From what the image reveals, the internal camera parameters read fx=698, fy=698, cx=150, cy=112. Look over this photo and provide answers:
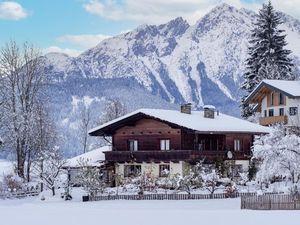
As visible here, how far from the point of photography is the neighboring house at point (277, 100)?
6981 cm

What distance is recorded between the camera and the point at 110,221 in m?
31.4

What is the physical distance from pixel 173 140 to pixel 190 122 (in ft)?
6.97

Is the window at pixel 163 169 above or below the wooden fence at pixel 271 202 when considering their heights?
above

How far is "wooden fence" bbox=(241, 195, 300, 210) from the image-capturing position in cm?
3966

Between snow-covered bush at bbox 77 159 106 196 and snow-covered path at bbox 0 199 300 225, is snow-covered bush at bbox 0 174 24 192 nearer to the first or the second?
snow-covered bush at bbox 77 159 106 196

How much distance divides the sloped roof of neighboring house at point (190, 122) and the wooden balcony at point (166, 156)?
1889 mm

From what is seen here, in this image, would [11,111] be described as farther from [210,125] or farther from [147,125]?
[210,125]

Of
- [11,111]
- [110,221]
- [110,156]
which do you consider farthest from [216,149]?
[110,221]

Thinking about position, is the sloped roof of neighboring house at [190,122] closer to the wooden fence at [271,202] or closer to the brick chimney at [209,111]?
the brick chimney at [209,111]

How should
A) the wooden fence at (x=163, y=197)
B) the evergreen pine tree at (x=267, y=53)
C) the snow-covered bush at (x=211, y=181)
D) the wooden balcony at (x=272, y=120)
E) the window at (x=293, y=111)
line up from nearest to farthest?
the wooden fence at (x=163, y=197) → the snow-covered bush at (x=211, y=181) → the window at (x=293, y=111) → the wooden balcony at (x=272, y=120) → the evergreen pine tree at (x=267, y=53)

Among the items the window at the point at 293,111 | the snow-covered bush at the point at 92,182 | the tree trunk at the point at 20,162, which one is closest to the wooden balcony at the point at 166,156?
the snow-covered bush at the point at 92,182

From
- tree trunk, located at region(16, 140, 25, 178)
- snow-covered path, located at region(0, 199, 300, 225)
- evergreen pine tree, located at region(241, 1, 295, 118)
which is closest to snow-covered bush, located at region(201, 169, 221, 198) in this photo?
snow-covered path, located at region(0, 199, 300, 225)

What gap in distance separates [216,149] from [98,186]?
1267 cm

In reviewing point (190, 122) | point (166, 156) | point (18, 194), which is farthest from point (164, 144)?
point (18, 194)
